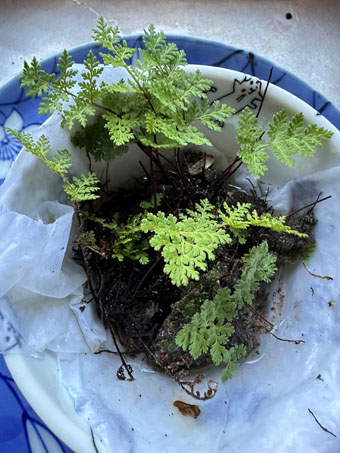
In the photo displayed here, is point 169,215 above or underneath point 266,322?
above

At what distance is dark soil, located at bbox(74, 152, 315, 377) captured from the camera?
0.86 meters

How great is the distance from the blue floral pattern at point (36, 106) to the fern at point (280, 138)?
114 millimetres

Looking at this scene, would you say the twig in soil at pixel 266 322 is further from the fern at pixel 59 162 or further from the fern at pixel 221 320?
the fern at pixel 59 162

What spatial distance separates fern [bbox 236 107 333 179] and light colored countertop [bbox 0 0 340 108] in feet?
1.79

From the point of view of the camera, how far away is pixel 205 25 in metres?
1.29

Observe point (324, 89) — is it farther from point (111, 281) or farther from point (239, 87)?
point (111, 281)

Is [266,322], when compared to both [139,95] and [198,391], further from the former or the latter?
[139,95]

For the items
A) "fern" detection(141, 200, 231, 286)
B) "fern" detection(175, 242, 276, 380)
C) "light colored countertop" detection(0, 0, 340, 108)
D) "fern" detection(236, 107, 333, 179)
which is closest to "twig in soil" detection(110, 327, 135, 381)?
"fern" detection(175, 242, 276, 380)

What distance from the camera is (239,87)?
849 mm

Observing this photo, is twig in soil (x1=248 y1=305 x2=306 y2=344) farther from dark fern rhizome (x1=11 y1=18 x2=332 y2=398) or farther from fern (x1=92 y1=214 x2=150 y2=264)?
fern (x1=92 y1=214 x2=150 y2=264)

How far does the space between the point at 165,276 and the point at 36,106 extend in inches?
17.0

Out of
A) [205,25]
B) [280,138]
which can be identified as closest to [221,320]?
[280,138]

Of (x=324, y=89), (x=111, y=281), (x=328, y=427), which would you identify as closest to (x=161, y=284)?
(x=111, y=281)

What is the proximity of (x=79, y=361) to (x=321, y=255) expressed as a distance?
0.43 metres
